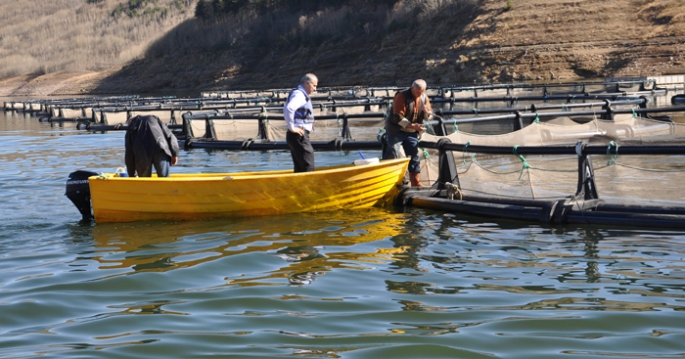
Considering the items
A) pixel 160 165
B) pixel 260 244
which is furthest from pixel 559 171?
pixel 160 165

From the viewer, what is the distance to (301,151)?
12242mm

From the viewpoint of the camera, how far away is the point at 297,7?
96.7 metres

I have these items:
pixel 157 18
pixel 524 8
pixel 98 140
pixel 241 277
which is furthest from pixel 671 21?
pixel 157 18

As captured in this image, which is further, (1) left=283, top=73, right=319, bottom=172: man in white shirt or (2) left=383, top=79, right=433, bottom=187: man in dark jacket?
(2) left=383, top=79, right=433, bottom=187: man in dark jacket

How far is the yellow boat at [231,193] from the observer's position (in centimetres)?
1149

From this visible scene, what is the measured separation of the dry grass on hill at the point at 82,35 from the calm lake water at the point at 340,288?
96.0m

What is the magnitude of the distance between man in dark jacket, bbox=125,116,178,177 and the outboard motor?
609 millimetres

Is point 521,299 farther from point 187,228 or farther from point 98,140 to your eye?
point 98,140

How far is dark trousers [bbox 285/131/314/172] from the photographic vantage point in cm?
1211

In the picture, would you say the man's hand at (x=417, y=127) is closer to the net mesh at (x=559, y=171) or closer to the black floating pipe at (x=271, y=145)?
the net mesh at (x=559, y=171)

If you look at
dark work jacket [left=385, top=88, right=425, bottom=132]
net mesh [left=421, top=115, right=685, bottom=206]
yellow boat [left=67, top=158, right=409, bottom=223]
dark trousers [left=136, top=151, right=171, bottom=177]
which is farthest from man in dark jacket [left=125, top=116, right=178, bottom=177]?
net mesh [left=421, top=115, right=685, bottom=206]

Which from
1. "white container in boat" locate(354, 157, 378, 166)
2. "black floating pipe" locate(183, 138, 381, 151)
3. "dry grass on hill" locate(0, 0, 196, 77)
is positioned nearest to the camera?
"white container in boat" locate(354, 157, 378, 166)

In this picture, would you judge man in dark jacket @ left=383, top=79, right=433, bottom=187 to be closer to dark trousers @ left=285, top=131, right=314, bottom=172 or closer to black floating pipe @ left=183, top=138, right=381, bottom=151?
dark trousers @ left=285, top=131, right=314, bottom=172

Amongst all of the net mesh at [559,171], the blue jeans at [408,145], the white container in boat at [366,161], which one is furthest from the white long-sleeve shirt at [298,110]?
the net mesh at [559,171]
